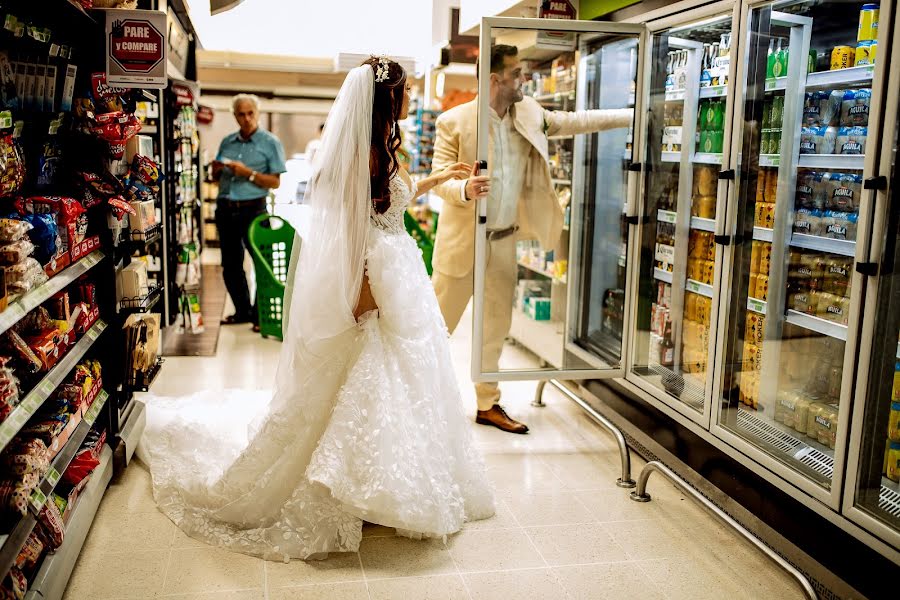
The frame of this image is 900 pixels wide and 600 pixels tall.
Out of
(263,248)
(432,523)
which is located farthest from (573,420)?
(263,248)

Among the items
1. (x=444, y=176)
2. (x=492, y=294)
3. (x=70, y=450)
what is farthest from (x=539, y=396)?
(x=70, y=450)

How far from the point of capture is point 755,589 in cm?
284

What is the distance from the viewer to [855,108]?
9.96ft

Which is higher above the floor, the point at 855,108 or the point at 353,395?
the point at 855,108

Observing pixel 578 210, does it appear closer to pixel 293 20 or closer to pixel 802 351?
pixel 802 351

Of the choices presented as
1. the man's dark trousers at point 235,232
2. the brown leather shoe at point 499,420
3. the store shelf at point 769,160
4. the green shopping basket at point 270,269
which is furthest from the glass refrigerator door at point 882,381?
the man's dark trousers at point 235,232

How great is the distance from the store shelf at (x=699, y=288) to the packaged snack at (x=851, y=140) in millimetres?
967

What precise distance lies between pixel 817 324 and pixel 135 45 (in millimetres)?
2926

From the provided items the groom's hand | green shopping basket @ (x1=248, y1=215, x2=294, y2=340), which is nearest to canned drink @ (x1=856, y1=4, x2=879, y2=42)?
the groom's hand

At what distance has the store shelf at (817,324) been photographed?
3.04m

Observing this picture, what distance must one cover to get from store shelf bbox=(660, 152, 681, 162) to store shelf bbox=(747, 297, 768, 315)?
884mm

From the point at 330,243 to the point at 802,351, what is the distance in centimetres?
205

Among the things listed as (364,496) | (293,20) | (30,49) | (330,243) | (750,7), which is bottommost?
(364,496)

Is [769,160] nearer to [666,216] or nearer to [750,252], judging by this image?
[750,252]
